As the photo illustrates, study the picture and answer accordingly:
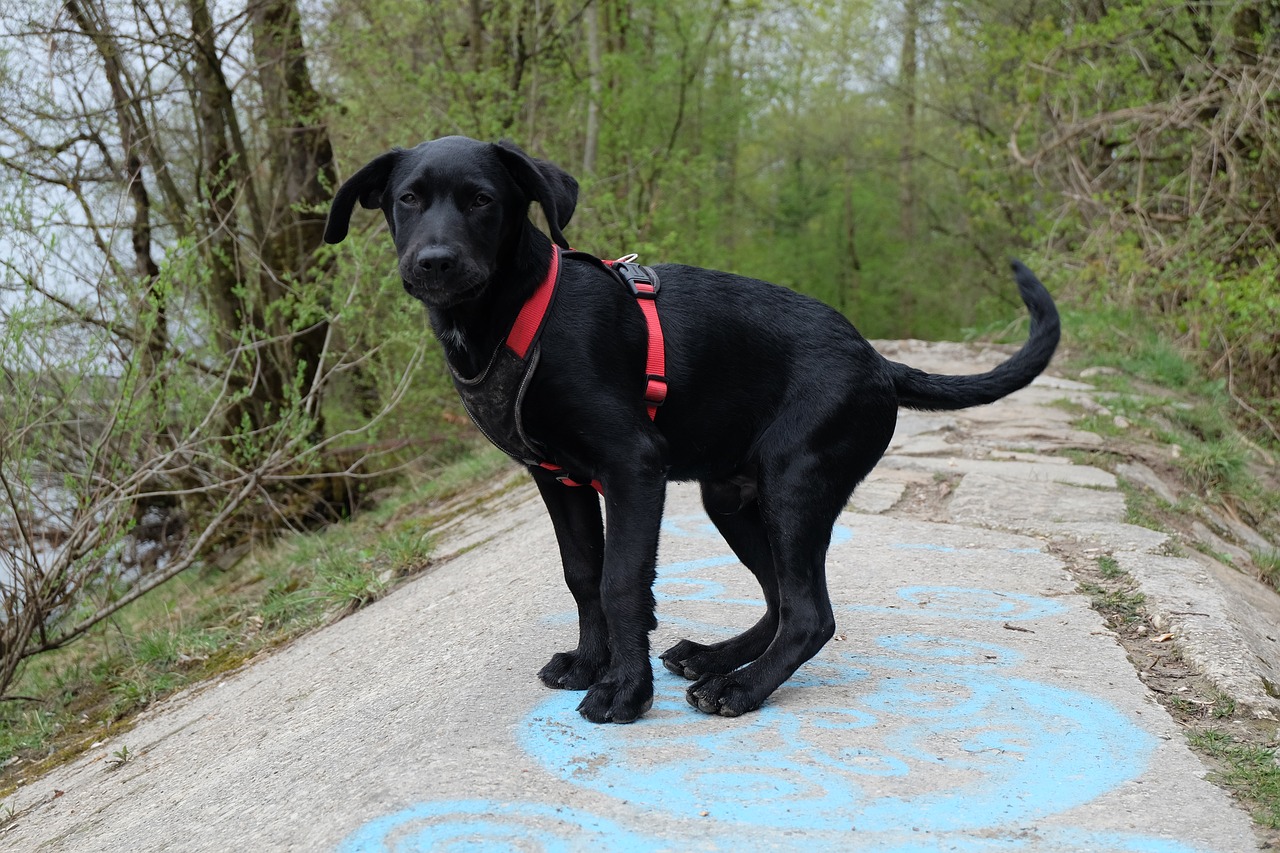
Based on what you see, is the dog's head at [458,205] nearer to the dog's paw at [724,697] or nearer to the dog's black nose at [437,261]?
the dog's black nose at [437,261]

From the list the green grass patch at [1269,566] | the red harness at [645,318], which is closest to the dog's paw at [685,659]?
the red harness at [645,318]

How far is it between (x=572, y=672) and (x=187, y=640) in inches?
121

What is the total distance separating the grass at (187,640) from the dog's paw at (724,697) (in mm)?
2205

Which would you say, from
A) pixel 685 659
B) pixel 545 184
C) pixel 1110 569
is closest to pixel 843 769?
pixel 685 659

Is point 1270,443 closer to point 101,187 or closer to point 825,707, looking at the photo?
point 825,707

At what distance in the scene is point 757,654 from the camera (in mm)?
3482

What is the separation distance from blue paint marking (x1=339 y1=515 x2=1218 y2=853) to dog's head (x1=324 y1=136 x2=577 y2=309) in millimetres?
1277

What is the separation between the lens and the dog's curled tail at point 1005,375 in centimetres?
362

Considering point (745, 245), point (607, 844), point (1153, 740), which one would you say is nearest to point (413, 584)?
point (607, 844)

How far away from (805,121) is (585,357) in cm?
2498

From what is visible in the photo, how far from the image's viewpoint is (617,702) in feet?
9.95

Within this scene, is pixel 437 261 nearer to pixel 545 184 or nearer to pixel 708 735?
pixel 545 184

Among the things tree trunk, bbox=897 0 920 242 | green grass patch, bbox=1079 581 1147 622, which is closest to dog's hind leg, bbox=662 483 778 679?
green grass patch, bbox=1079 581 1147 622

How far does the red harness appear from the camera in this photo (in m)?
3.05
